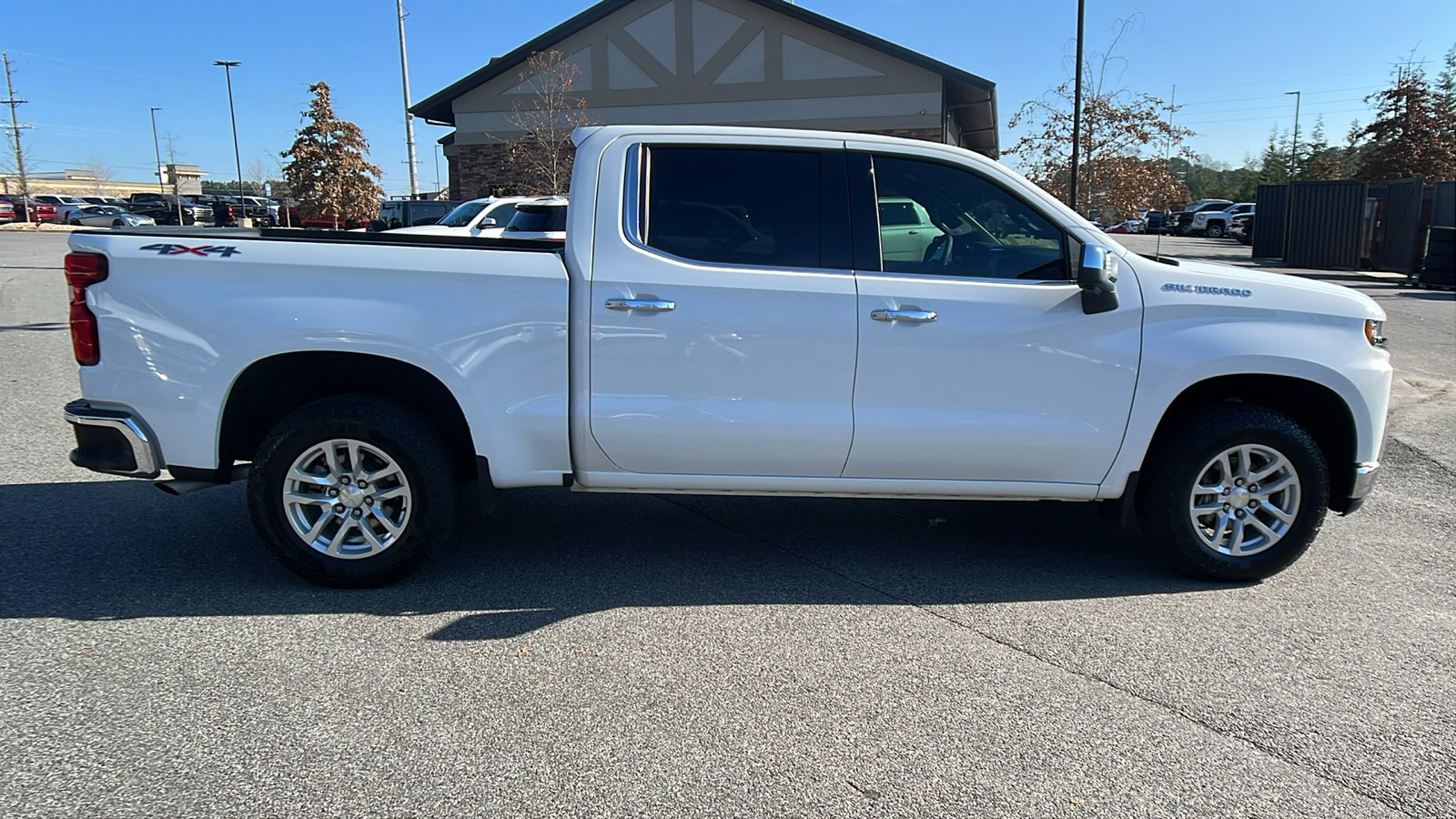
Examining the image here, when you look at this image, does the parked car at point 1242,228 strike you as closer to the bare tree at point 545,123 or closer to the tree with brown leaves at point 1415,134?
the tree with brown leaves at point 1415,134

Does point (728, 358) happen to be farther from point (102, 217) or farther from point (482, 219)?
point (102, 217)

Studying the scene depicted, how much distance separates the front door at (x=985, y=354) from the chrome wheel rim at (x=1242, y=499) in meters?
0.54

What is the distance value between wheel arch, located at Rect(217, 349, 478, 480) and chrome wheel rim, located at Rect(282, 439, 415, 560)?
287 mm

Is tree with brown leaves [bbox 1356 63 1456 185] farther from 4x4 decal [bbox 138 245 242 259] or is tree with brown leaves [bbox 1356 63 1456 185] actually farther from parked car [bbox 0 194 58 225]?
parked car [bbox 0 194 58 225]

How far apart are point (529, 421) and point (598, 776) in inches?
67.9

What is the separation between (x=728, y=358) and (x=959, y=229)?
48.5 inches

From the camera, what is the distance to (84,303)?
4098mm

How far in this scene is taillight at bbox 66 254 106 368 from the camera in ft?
13.4

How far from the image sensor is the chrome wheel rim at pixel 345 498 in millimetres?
4246

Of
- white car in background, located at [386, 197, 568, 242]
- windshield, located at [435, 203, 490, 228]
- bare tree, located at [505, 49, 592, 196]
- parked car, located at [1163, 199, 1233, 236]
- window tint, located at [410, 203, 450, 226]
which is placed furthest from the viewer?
parked car, located at [1163, 199, 1233, 236]

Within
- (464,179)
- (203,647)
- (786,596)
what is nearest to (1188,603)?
(786,596)

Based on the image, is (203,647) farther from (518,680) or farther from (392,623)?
(518,680)

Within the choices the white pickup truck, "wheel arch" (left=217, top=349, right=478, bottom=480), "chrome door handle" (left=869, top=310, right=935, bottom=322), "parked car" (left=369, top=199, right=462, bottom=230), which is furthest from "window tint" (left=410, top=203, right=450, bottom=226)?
"chrome door handle" (left=869, top=310, right=935, bottom=322)

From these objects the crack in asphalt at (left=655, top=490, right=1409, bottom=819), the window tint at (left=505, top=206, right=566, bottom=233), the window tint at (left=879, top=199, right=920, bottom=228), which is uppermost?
the window tint at (left=505, top=206, right=566, bottom=233)
